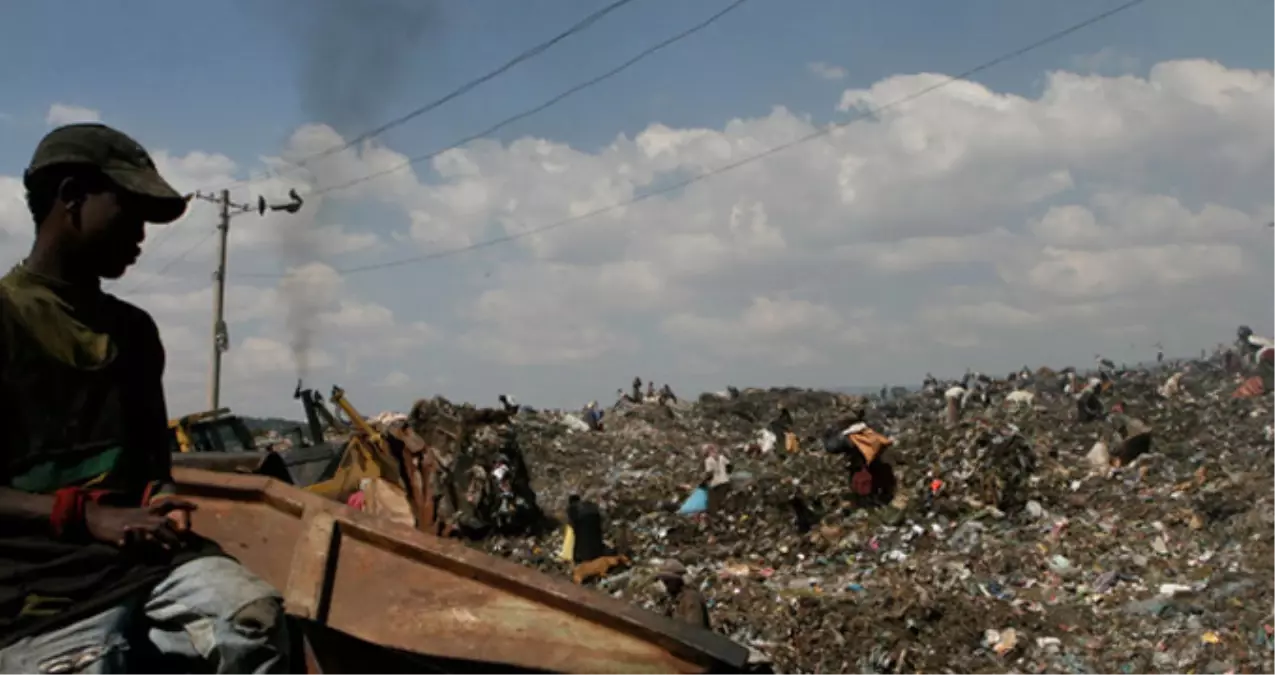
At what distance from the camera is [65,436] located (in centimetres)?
180

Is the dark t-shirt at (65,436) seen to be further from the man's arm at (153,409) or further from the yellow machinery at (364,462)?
the yellow machinery at (364,462)

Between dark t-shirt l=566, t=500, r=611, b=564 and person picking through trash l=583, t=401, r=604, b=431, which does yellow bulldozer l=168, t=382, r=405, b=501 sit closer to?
dark t-shirt l=566, t=500, r=611, b=564

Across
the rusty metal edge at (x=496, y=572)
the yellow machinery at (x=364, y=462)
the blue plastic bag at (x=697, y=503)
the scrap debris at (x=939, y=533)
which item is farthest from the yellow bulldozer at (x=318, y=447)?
the rusty metal edge at (x=496, y=572)

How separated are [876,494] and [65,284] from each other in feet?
32.1

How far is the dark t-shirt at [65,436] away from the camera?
1.71 meters

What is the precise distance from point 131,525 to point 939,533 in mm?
8819

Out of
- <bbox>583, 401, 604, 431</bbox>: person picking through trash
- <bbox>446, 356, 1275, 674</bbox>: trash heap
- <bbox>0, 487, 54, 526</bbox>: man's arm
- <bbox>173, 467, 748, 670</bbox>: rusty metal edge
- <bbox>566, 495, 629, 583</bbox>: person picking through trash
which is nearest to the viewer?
<bbox>0, 487, 54, 526</bbox>: man's arm

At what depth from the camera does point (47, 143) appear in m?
1.86

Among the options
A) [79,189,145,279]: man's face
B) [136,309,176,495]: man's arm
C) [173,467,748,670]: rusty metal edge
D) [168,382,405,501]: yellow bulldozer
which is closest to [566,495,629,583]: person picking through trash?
[168,382,405,501]: yellow bulldozer

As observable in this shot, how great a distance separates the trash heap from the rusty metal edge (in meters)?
0.15

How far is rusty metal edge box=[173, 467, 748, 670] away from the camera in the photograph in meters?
1.83

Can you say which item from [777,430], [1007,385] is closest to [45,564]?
[777,430]

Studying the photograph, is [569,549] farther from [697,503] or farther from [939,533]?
[939,533]

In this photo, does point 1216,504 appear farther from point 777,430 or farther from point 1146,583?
point 777,430
